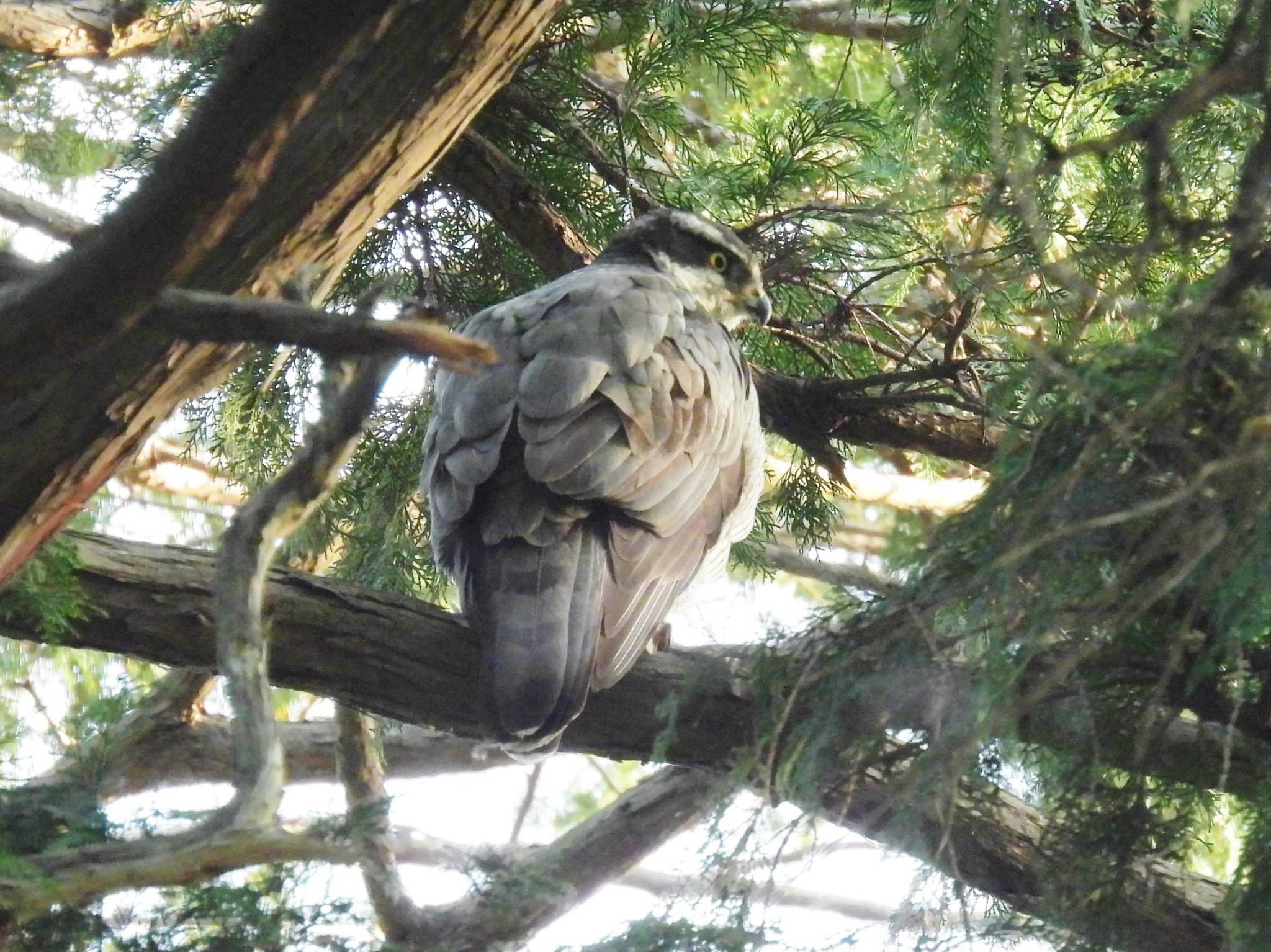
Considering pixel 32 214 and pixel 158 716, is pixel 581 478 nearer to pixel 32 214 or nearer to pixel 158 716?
pixel 158 716

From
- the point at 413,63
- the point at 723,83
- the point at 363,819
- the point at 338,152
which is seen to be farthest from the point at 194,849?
the point at 723,83

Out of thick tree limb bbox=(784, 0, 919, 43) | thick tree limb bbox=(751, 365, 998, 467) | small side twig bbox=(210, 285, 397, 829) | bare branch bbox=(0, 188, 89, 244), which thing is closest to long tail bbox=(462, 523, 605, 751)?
small side twig bbox=(210, 285, 397, 829)

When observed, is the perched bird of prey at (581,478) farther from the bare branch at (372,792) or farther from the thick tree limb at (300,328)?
the thick tree limb at (300,328)

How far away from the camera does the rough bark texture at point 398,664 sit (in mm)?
3305

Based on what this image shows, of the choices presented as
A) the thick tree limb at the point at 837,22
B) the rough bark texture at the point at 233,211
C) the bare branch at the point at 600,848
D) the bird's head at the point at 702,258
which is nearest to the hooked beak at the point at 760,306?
the bird's head at the point at 702,258

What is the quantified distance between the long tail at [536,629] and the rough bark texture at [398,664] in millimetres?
133

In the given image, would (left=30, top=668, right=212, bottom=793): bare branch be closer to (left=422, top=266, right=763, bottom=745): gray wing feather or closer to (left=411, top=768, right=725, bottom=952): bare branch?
(left=411, top=768, right=725, bottom=952): bare branch

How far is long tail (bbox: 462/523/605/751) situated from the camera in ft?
11.1

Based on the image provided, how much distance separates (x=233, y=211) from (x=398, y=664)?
148cm

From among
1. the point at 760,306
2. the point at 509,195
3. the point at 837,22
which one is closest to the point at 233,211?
the point at 509,195

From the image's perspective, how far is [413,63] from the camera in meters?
2.54

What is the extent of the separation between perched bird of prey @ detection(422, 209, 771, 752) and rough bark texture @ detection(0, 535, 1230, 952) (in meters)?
0.14

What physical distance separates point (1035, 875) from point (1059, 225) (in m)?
2.33

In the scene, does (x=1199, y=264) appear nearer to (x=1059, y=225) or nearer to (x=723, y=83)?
(x=1059, y=225)
